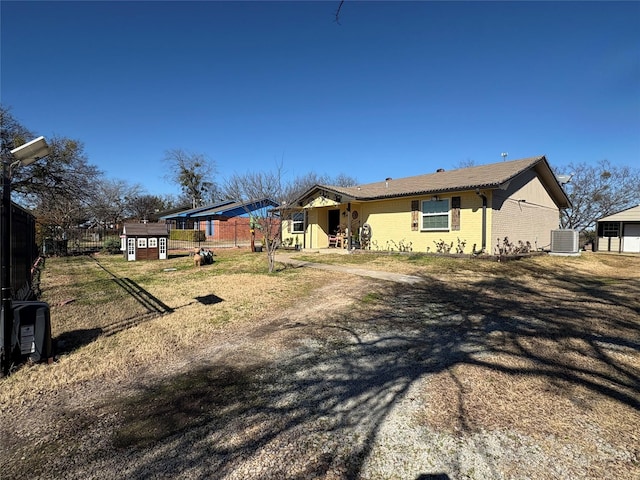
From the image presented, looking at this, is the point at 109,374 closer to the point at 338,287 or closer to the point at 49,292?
the point at 338,287

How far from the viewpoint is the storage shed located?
15.2 m

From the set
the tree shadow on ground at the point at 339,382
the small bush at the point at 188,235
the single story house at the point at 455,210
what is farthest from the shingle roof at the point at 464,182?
the small bush at the point at 188,235

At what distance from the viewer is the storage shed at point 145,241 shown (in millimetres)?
15180

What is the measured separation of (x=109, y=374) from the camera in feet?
12.1

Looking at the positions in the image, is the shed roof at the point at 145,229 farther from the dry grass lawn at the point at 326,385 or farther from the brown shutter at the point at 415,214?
the brown shutter at the point at 415,214

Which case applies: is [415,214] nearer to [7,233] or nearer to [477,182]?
[477,182]

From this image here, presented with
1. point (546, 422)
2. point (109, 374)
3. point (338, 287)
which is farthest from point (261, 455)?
point (338, 287)

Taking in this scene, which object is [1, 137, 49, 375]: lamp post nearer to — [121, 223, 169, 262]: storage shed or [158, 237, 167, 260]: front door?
[121, 223, 169, 262]: storage shed

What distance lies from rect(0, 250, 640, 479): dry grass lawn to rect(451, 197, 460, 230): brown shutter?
6.30 meters

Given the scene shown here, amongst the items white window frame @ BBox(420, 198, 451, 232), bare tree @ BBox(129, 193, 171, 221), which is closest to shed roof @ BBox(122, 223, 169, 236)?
white window frame @ BBox(420, 198, 451, 232)

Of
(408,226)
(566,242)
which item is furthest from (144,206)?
(566,242)

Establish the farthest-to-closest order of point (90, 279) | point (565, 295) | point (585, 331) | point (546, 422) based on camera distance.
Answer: point (90, 279) → point (565, 295) → point (585, 331) → point (546, 422)

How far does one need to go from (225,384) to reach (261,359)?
0.68m

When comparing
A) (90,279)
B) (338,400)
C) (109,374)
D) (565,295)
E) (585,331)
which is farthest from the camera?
(90,279)
